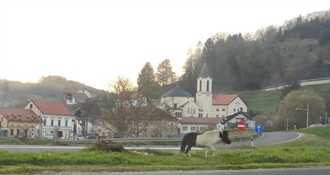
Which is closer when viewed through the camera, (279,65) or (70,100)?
(70,100)

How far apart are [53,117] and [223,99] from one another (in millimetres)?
57945

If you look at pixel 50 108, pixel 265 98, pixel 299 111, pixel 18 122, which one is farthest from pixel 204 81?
pixel 18 122

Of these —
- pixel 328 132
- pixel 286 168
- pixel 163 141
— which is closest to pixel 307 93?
pixel 328 132

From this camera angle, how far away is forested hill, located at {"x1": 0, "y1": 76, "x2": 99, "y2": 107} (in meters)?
153

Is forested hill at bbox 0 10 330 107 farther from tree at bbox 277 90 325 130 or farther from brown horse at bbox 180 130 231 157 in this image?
brown horse at bbox 180 130 231 157

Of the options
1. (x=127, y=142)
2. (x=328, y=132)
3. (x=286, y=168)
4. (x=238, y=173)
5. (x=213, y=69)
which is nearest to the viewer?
(x=238, y=173)

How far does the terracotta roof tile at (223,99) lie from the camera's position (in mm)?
145375

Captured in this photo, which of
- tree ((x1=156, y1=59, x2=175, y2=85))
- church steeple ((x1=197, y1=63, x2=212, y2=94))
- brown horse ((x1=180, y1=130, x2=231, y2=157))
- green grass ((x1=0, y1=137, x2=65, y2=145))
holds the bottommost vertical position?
green grass ((x1=0, y1=137, x2=65, y2=145))

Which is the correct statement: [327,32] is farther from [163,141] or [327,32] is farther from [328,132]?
[163,141]

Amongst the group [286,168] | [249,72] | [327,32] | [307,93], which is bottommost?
[286,168]

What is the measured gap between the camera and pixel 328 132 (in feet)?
224

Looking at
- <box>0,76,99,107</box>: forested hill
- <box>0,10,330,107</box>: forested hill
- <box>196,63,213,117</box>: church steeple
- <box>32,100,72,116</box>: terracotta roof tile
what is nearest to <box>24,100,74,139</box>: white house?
<box>32,100,72,116</box>: terracotta roof tile

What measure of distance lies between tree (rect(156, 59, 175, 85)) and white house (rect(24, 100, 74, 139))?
191 feet

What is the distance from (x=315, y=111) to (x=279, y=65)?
2761 inches
